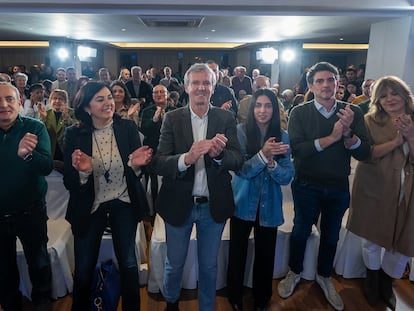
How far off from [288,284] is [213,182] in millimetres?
1079

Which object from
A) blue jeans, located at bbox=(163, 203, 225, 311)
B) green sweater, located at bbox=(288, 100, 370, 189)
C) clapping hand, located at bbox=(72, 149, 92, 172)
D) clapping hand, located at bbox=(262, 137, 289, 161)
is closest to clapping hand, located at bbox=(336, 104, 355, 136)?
green sweater, located at bbox=(288, 100, 370, 189)

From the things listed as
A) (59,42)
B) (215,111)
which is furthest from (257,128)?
(59,42)

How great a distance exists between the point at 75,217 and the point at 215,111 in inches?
34.1

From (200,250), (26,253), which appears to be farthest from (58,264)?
(200,250)

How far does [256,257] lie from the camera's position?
199cm

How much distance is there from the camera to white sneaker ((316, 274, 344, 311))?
83.2 inches

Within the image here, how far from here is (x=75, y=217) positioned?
Result: 1.63 m

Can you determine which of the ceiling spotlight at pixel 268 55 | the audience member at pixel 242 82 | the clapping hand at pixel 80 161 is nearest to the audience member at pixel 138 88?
the audience member at pixel 242 82

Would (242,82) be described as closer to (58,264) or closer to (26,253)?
(58,264)

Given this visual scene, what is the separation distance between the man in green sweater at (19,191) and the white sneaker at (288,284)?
57.7 inches

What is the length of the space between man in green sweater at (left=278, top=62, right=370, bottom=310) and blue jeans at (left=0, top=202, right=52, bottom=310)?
1.49 metres

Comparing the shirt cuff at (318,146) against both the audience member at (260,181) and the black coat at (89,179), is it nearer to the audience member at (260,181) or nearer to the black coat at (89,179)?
the audience member at (260,181)

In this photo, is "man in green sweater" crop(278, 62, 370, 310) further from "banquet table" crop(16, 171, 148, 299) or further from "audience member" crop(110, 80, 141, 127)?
"audience member" crop(110, 80, 141, 127)

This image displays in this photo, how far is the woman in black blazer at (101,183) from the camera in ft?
5.31
